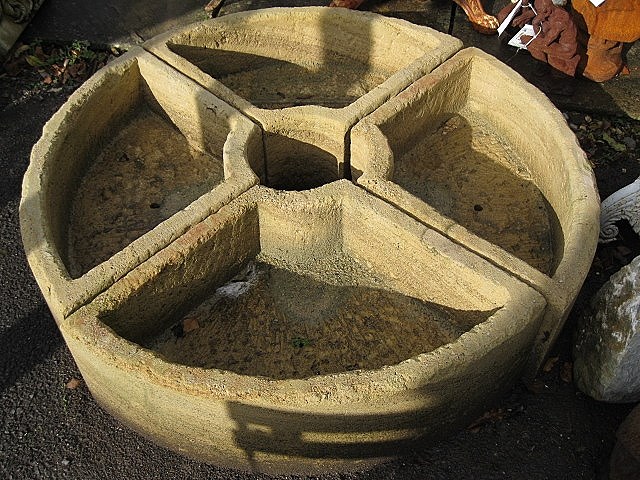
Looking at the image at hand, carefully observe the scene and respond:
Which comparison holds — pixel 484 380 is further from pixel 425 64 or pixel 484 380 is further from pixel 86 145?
pixel 86 145

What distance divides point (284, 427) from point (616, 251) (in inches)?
130

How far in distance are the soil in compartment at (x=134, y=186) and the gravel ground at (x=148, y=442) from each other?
671 millimetres

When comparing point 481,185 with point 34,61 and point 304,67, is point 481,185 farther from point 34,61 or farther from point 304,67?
point 34,61

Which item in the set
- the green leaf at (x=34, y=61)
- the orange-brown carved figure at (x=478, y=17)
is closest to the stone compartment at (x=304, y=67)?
the orange-brown carved figure at (x=478, y=17)

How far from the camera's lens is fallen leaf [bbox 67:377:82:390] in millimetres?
4758

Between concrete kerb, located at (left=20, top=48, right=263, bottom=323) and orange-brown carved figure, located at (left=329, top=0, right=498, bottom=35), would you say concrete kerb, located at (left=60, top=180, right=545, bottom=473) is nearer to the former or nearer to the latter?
concrete kerb, located at (left=20, top=48, right=263, bottom=323)

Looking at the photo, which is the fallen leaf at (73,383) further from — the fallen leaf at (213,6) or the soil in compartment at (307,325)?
the fallen leaf at (213,6)

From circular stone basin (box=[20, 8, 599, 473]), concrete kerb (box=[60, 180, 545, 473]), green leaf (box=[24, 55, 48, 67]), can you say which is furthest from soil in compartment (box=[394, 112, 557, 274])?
green leaf (box=[24, 55, 48, 67])

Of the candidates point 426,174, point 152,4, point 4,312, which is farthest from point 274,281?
point 152,4

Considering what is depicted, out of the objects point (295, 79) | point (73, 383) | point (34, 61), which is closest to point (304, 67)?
point (295, 79)

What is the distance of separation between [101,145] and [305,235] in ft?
6.89

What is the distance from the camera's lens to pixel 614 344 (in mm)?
4328

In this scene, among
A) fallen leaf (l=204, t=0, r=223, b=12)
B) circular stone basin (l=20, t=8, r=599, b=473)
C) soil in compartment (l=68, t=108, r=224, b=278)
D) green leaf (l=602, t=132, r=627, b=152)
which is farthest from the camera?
fallen leaf (l=204, t=0, r=223, b=12)

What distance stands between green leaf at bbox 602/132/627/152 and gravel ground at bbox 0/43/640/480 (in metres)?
1.67
